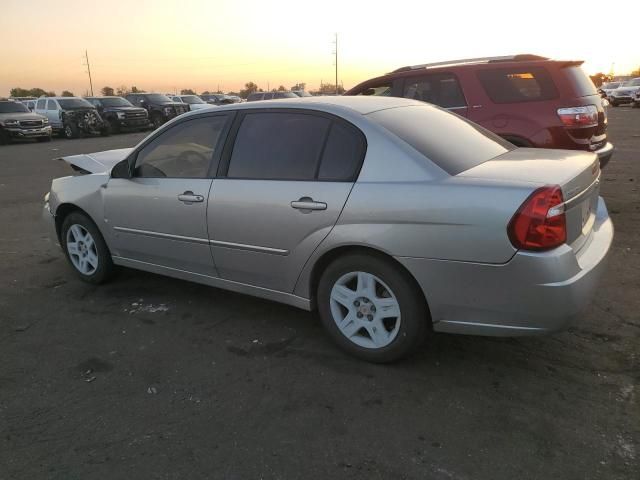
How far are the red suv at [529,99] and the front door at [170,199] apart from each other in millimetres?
3707

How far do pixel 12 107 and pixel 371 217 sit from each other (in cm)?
2363

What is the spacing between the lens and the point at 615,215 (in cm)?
636

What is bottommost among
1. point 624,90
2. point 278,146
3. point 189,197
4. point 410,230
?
point 410,230

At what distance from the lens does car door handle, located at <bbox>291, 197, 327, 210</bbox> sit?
125 inches

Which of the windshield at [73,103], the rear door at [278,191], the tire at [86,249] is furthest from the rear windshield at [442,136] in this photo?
the windshield at [73,103]

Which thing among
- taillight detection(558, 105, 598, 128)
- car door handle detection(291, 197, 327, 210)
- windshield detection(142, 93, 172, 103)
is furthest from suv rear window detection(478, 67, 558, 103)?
windshield detection(142, 93, 172, 103)

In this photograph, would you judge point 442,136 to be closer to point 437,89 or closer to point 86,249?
point 86,249

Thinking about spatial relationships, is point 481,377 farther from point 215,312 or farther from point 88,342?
point 88,342

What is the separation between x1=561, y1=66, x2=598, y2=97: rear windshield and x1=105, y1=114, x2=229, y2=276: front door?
14.1ft

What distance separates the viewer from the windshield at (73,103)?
23656mm

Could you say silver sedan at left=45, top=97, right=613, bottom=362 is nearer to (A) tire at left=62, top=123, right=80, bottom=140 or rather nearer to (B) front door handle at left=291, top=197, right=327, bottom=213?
(B) front door handle at left=291, top=197, right=327, bottom=213

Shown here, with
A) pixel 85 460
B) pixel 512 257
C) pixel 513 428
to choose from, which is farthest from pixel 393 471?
pixel 85 460

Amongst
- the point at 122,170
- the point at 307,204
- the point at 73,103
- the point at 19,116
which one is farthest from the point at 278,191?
the point at 73,103

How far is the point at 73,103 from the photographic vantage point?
24.0 m
